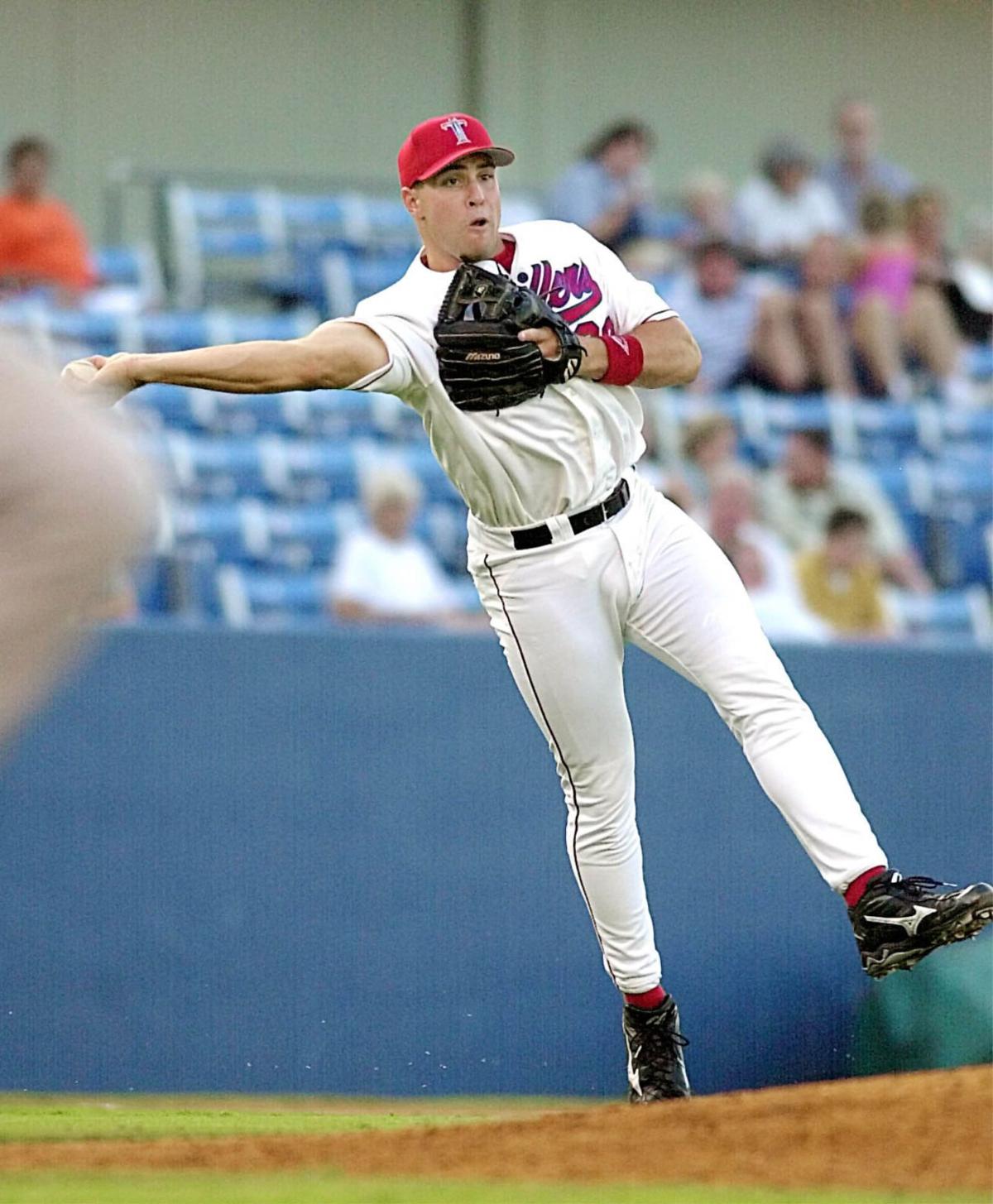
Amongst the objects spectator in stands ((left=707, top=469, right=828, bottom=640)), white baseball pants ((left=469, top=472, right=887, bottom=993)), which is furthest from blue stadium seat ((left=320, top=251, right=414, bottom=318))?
white baseball pants ((left=469, top=472, right=887, bottom=993))

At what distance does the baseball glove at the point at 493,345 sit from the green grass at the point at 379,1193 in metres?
1.92

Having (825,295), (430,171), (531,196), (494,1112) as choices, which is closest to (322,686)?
(494,1112)

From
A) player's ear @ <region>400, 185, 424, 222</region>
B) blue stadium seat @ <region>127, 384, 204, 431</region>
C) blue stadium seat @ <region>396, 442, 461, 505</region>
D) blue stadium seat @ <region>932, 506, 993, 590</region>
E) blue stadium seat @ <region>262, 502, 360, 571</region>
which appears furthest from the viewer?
blue stadium seat @ <region>932, 506, 993, 590</region>

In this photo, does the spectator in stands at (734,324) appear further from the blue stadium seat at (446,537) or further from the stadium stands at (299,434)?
the blue stadium seat at (446,537)

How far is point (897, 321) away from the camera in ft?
37.3

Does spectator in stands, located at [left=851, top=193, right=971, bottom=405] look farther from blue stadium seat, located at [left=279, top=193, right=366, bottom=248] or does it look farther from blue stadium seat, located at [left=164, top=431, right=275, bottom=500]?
blue stadium seat, located at [left=164, top=431, right=275, bottom=500]

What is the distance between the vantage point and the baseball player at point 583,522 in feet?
15.9

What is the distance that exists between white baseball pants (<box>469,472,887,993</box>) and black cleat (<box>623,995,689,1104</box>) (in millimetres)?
91

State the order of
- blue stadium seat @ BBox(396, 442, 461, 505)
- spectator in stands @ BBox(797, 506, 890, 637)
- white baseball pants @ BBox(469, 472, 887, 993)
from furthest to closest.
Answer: blue stadium seat @ BBox(396, 442, 461, 505) < spectator in stands @ BBox(797, 506, 890, 637) < white baseball pants @ BBox(469, 472, 887, 993)

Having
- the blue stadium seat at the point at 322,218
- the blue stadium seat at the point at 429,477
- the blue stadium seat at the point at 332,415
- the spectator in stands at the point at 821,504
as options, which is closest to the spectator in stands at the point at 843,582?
the spectator in stands at the point at 821,504

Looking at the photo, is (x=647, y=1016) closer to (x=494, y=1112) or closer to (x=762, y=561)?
(x=494, y=1112)

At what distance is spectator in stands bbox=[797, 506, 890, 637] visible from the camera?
914 cm

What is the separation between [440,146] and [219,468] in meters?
4.91

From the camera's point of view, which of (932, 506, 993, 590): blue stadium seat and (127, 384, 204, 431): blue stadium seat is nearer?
(127, 384, 204, 431): blue stadium seat
